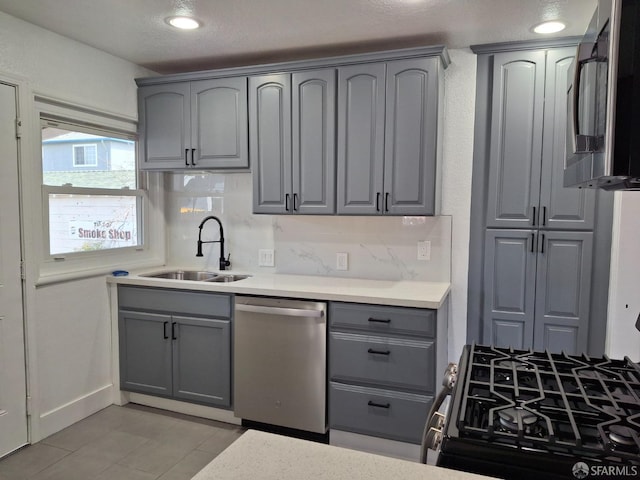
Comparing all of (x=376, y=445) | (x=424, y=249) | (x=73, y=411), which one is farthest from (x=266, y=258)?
(x=73, y=411)

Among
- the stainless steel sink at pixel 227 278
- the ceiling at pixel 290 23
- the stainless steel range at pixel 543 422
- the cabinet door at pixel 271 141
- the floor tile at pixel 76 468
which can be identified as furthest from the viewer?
the stainless steel sink at pixel 227 278

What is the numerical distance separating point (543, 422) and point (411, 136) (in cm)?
200

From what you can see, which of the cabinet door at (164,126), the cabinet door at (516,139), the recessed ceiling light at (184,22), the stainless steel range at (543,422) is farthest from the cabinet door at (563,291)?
the cabinet door at (164,126)

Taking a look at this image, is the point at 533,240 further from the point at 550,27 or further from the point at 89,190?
the point at 89,190

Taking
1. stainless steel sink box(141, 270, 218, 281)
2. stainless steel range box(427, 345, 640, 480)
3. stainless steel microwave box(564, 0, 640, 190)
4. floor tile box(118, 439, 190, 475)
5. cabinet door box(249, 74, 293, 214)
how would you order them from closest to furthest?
stainless steel microwave box(564, 0, 640, 190), stainless steel range box(427, 345, 640, 480), floor tile box(118, 439, 190, 475), cabinet door box(249, 74, 293, 214), stainless steel sink box(141, 270, 218, 281)

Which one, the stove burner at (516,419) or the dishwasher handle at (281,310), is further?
the dishwasher handle at (281,310)

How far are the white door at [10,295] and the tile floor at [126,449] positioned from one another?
191mm

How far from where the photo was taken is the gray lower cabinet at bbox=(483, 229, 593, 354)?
2.82 meters

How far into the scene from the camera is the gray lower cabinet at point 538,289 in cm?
282

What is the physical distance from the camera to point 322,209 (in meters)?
3.02

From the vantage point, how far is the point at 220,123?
3232 mm

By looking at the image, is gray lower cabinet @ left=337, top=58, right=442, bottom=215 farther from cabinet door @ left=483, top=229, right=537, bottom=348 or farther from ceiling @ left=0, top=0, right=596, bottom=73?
cabinet door @ left=483, top=229, right=537, bottom=348

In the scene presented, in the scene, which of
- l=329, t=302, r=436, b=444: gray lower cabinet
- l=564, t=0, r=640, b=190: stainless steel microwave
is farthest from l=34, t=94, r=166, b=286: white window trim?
l=564, t=0, r=640, b=190: stainless steel microwave

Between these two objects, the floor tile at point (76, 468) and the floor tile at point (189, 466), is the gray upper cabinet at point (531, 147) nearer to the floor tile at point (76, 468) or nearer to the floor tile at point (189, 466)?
the floor tile at point (189, 466)
